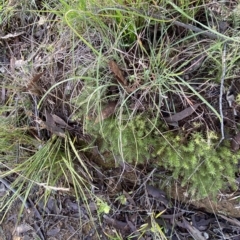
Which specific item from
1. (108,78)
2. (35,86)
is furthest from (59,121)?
(108,78)

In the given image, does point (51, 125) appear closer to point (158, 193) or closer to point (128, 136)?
point (128, 136)

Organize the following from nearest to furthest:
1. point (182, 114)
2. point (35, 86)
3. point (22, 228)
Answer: point (182, 114), point (35, 86), point (22, 228)

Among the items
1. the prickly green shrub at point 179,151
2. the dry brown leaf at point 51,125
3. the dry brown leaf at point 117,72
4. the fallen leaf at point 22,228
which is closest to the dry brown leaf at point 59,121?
the dry brown leaf at point 51,125

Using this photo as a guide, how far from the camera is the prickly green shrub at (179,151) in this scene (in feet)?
3.41

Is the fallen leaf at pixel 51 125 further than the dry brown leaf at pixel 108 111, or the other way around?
the fallen leaf at pixel 51 125

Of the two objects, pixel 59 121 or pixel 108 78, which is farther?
pixel 59 121

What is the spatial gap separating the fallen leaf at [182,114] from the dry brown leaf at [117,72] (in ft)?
0.56

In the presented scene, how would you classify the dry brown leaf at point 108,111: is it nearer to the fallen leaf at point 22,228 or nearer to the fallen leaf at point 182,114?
the fallen leaf at point 182,114

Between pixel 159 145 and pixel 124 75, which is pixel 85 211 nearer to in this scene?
pixel 159 145

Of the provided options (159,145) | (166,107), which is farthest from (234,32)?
(159,145)

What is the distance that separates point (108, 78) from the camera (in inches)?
42.4

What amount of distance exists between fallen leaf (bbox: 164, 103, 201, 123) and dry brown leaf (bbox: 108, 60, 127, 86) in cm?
17

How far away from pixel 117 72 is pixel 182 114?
0.23 metres

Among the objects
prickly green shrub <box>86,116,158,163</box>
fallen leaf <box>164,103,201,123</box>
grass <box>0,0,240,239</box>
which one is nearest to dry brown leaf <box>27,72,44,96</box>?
grass <box>0,0,240,239</box>
